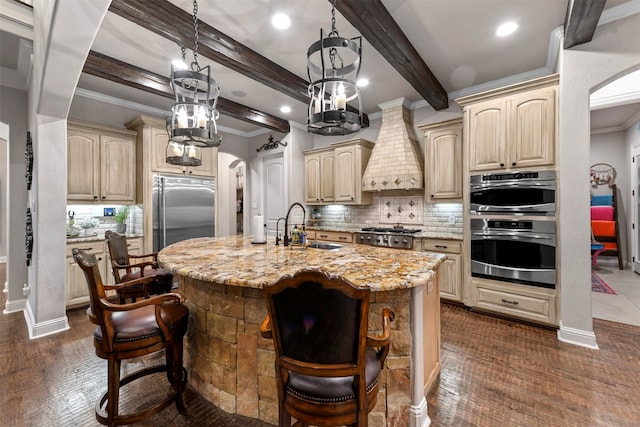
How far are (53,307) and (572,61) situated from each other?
6.08 m

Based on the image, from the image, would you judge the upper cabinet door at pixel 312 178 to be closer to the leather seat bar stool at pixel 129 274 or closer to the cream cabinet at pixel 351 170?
the cream cabinet at pixel 351 170

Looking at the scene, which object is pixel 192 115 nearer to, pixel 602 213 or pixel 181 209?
pixel 181 209

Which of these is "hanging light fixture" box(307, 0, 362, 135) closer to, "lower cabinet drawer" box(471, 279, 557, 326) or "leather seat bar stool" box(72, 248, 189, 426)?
"leather seat bar stool" box(72, 248, 189, 426)

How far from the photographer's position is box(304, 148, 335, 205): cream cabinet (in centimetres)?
550

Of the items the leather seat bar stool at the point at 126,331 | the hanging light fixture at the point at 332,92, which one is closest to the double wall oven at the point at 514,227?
the hanging light fixture at the point at 332,92

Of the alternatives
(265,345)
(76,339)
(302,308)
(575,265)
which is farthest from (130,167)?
(575,265)

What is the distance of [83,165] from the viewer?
3.89 meters

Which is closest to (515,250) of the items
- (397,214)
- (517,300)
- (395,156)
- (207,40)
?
(517,300)

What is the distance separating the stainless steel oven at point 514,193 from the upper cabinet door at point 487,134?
17 cm

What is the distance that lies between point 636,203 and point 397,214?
500cm

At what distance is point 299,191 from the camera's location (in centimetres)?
587

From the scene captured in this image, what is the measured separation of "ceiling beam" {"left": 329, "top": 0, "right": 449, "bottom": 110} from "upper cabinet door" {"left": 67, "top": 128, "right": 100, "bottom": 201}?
3.89 meters

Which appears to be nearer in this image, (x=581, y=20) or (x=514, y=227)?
(x=581, y=20)

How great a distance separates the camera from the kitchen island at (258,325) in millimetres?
1628
